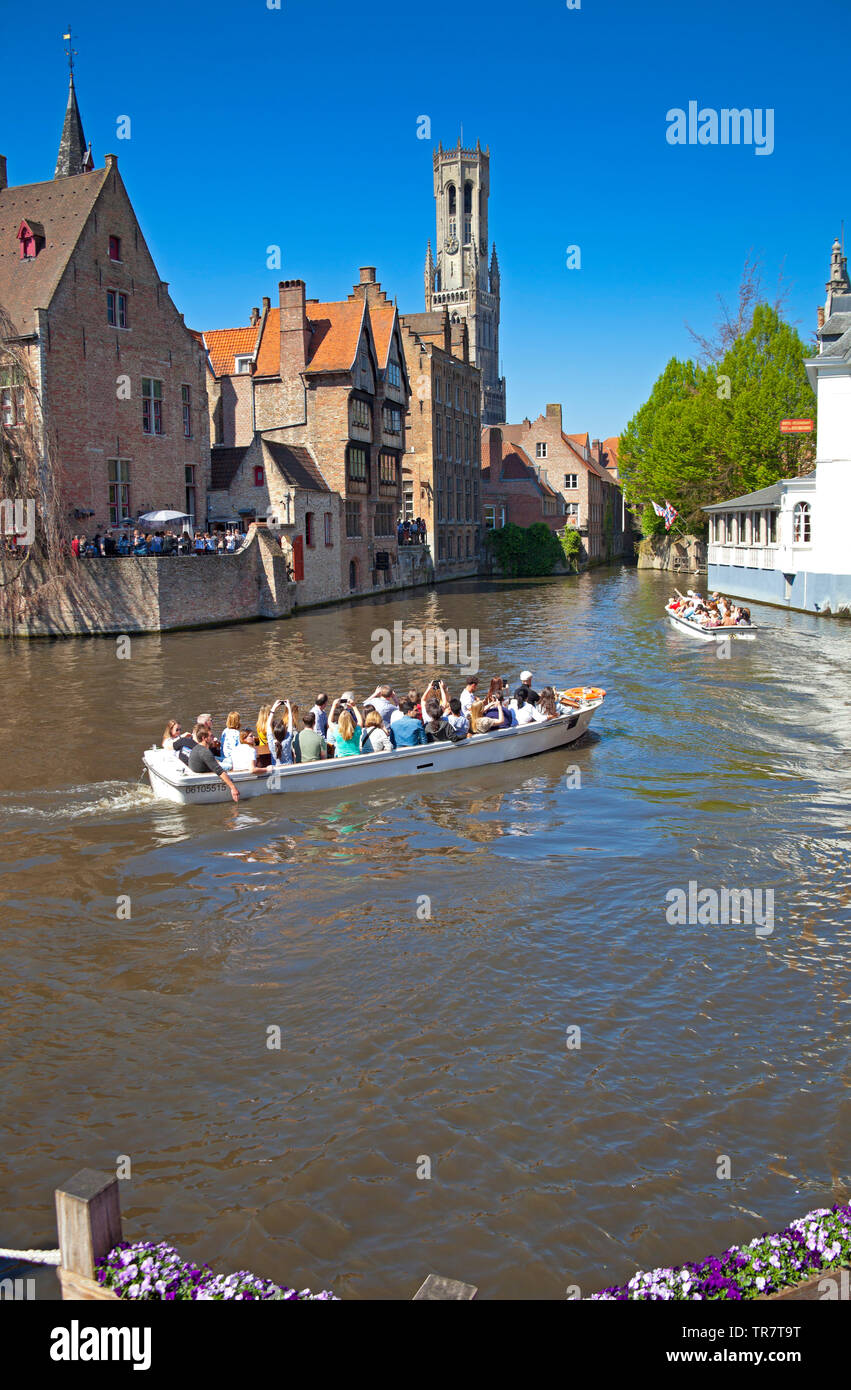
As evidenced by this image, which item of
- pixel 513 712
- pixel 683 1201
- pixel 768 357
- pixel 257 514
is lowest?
pixel 683 1201

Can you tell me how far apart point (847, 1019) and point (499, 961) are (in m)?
2.77

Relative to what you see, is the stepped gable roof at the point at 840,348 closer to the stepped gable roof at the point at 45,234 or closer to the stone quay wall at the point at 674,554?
the stepped gable roof at the point at 45,234

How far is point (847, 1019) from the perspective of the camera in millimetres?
7848

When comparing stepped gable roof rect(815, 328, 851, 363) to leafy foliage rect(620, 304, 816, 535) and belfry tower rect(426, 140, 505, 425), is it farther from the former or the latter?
belfry tower rect(426, 140, 505, 425)

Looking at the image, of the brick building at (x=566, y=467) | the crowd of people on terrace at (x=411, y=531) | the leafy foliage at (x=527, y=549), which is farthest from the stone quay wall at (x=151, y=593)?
the brick building at (x=566, y=467)

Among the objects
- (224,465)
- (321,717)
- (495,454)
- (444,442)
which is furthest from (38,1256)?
(495,454)

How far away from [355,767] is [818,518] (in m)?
25.1

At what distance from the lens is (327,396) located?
44000 millimetres

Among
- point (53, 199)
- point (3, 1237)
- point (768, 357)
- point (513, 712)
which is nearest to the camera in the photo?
point (3, 1237)

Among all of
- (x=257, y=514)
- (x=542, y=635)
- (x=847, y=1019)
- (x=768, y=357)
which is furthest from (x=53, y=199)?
(x=847, y=1019)

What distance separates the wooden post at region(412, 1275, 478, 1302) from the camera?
3.82 meters

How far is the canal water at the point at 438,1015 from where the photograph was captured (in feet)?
19.0

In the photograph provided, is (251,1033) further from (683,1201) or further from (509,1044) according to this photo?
(683,1201)

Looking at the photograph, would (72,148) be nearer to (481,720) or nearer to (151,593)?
(151,593)
